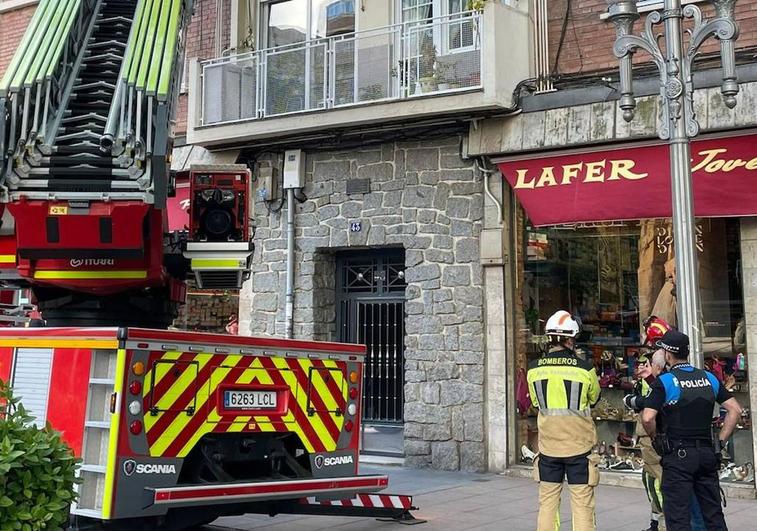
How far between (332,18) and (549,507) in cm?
942

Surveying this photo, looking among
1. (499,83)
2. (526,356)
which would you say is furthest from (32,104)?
(526,356)

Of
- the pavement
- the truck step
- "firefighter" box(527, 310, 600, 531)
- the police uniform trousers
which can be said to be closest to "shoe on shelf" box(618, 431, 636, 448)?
the pavement

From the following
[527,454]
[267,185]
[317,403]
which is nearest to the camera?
[317,403]

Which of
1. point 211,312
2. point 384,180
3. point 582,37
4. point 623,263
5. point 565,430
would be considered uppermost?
point 582,37

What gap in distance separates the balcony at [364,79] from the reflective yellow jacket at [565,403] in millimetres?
5490

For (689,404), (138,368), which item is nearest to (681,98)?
(689,404)

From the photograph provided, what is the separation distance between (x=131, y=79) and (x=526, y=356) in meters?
6.73

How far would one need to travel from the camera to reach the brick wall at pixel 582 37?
37.4 ft

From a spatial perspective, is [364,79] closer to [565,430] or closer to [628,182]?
[628,182]

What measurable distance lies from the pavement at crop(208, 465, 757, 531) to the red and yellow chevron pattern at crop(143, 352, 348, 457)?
138cm

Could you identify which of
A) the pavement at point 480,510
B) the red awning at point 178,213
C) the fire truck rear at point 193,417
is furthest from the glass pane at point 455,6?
the fire truck rear at point 193,417

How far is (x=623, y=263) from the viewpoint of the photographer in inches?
442

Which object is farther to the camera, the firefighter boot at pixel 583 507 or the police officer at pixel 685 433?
the firefighter boot at pixel 583 507

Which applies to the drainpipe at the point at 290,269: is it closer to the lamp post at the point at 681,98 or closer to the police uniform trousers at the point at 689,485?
the lamp post at the point at 681,98
